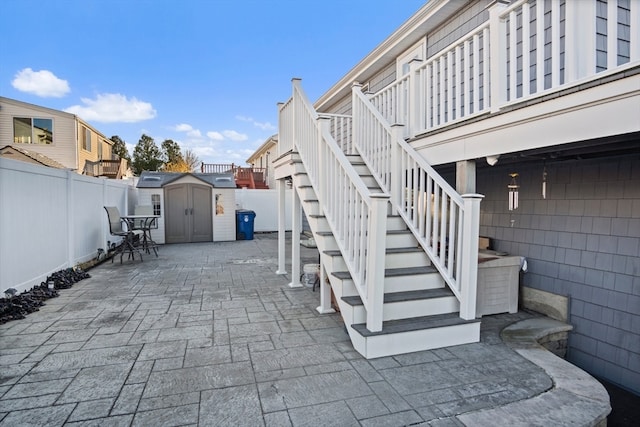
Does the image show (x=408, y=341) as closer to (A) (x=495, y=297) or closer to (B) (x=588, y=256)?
(A) (x=495, y=297)

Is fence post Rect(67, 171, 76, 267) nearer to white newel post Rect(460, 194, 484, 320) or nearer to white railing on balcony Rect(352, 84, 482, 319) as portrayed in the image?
white railing on balcony Rect(352, 84, 482, 319)

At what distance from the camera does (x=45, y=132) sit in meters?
15.1

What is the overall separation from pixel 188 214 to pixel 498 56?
30.4ft

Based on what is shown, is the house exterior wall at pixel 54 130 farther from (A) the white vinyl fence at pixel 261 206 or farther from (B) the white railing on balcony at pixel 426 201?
(B) the white railing on balcony at pixel 426 201

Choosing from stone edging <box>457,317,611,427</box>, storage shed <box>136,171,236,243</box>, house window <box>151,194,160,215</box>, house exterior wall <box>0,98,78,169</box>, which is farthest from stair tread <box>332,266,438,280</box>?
house exterior wall <box>0,98,78,169</box>

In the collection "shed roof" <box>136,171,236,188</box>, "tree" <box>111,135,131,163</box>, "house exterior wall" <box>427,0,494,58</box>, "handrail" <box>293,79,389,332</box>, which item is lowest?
"handrail" <box>293,79,389,332</box>

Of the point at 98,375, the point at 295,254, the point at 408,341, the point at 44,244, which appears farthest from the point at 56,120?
the point at 408,341

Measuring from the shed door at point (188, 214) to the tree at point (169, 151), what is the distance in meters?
17.7

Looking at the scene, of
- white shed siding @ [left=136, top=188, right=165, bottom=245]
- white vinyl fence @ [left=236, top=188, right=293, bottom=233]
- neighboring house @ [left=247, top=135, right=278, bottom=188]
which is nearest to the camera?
white shed siding @ [left=136, top=188, right=165, bottom=245]

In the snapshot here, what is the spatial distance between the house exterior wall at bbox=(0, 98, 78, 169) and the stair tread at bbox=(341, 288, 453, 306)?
56.0ft

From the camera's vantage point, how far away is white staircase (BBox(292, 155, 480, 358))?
2699mm

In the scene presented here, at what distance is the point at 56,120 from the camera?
15.1m

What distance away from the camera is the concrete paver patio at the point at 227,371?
6.26 feet

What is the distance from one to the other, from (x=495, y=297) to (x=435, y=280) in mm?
931
